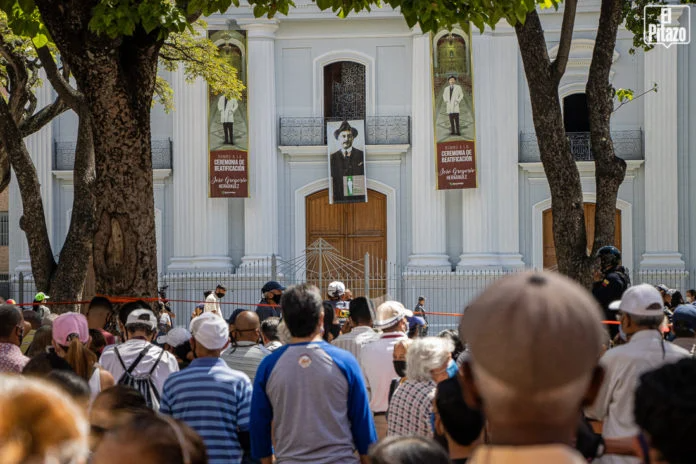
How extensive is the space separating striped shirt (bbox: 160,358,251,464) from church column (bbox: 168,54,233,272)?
2186 centimetres

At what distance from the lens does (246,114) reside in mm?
27391

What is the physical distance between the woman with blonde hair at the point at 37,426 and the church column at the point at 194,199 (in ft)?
82.3

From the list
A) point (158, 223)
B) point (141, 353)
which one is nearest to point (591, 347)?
point (141, 353)

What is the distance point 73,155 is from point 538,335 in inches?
1084

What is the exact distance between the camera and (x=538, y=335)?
1.97 metres

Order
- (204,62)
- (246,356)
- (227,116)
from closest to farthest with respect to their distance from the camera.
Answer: (246,356) < (204,62) < (227,116)

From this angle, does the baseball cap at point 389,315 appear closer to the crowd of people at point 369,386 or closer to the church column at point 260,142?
the crowd of people at point 369,386

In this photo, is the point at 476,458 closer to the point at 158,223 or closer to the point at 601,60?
the point at 601,60

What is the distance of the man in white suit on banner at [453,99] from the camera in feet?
88.2

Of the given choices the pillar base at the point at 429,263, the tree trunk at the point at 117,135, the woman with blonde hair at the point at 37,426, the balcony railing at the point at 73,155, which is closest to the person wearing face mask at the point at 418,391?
the woman with blonde hair at the point at 37,426

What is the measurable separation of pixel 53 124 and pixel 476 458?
27.5 metres

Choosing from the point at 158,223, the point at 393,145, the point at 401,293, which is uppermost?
the point at 393,145

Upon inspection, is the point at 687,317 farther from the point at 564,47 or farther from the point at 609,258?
the point at 564,47

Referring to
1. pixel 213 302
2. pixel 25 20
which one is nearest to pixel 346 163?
pixel 213 302
